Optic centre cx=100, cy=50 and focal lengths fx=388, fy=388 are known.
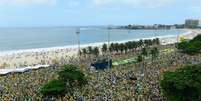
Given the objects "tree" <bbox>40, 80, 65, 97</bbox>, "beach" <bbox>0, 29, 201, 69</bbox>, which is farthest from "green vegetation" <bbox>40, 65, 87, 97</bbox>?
"beach" <bbox>0, 29, 201, 69</bbox>

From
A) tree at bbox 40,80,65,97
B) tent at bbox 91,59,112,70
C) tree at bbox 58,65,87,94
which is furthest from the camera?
tent at bbox 91,59,112,70

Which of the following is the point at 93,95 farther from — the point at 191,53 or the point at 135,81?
the point at 191,53

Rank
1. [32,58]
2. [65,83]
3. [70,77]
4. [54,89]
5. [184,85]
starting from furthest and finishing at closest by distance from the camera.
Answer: [32,58] < [65,83] < [70,77] < [54,89] < [184,85]

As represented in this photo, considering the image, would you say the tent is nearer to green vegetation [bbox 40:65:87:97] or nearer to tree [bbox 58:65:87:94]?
green vegetation [bbox 40:65:87:97]

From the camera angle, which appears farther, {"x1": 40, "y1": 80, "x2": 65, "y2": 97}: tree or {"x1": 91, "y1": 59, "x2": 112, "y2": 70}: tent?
{"x1": 91, "y1": 59, "x2": 112, "y2": 70}: tent

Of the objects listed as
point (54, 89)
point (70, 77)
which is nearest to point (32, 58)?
point (70, 77)

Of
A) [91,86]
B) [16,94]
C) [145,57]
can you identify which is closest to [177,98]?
[91,86]

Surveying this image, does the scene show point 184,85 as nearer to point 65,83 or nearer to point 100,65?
point 65,83
